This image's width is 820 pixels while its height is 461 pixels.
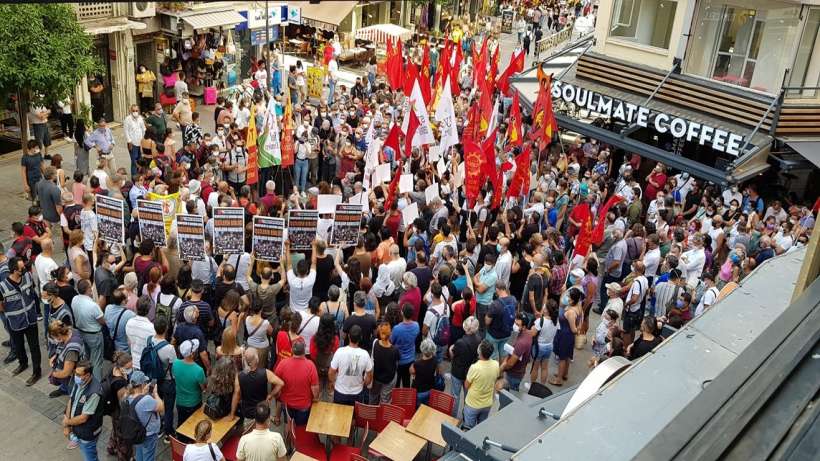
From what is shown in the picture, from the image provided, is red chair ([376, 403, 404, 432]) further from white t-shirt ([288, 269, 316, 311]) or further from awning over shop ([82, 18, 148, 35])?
awning over shop ([82, 18, 148, 35])

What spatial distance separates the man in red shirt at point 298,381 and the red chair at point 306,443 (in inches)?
7.7

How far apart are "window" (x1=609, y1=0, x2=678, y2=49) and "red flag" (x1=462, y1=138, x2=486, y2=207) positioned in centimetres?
952

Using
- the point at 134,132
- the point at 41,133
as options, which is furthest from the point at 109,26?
the point at 134,132

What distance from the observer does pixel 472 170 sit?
13.4 meters

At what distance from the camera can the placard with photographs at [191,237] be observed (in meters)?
9.86

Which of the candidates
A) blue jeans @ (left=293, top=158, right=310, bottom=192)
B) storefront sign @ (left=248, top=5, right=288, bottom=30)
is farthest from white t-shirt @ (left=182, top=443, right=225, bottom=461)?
storefront sign @ (left=248, top=5, right=288, bottom=30)

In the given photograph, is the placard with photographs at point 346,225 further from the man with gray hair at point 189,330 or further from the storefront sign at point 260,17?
the storefront sign at point 260,17

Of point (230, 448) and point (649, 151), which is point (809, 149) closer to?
point (649, 151)

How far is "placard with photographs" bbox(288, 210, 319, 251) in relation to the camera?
10742 millimetres

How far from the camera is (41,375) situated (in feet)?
32.2

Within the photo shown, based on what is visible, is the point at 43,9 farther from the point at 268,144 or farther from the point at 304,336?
the point at 304,336

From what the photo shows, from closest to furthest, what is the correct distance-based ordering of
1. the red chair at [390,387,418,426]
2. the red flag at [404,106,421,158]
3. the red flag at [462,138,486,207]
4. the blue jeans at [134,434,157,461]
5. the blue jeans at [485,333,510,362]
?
1. the blue jeans at [134,434,157,461]
2. the red chair at [390,387,418,426]
3. the blue jeans at [485,333,510,362]
4. the red flag at [462,138,486,207]
5. the red flag at [404,106,421,158]

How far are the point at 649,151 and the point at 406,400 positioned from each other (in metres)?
11.9

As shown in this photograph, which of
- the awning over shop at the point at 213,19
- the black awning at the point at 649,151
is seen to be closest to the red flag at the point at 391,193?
the black awning at the point at 649,151
